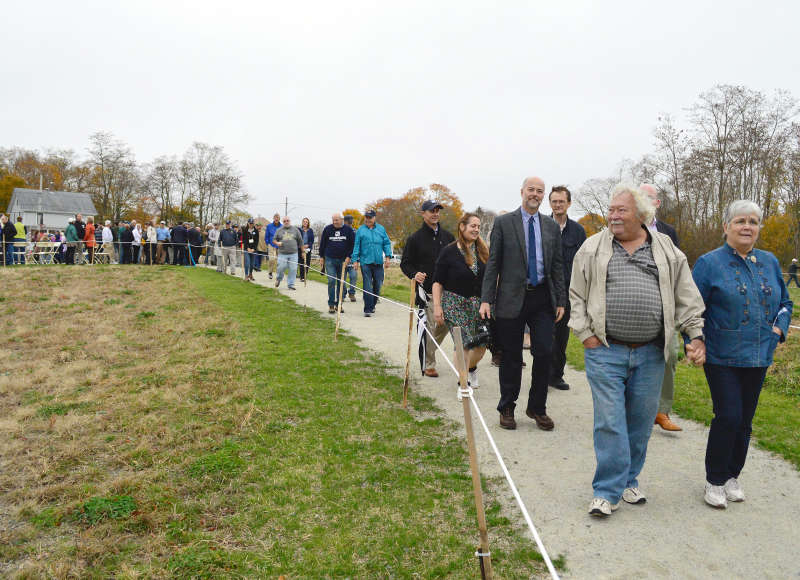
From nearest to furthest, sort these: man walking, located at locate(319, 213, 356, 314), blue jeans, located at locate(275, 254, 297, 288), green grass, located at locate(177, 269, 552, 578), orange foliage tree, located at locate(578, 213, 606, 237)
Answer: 1. green grass, located at locate(177, 269, 552, 578)
2. man walking, located at locate(319, 213, 356, 314)
3. blue jeans, located at locate(275, 254, 297, 288)
4. orange foliage tree, located at locate(578, 213, 606, 237)

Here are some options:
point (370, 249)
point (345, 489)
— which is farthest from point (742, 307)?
point (370, 249)

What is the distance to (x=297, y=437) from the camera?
16.1ft

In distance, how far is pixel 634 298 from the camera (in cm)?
340

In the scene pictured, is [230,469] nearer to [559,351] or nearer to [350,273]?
[559,351]

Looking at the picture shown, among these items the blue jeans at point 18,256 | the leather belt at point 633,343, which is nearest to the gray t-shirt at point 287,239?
the leather belt at point 633,343

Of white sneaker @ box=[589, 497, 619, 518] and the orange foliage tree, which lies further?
the orange foliage tree

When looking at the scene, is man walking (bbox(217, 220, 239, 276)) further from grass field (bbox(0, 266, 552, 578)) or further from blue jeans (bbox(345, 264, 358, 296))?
grass field (bbox(0, 266, 552, 578))

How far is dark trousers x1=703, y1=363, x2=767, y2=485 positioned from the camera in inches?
139

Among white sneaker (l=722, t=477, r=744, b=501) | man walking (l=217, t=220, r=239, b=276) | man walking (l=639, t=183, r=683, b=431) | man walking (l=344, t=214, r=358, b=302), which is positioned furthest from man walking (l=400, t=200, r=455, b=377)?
man walking (l=217, t=220, r=239, b=276)

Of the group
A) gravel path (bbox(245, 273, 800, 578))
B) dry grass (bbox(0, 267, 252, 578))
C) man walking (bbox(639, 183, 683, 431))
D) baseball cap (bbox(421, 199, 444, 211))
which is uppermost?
baseball cap (bbox(421, 199, 444, 211))

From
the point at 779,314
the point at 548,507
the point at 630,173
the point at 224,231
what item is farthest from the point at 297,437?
the point at 630,173

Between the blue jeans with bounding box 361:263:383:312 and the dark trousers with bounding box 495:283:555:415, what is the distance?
6.12m

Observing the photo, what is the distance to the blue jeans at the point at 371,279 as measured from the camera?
1125 centimetres

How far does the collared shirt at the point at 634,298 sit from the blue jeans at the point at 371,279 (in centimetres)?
764
